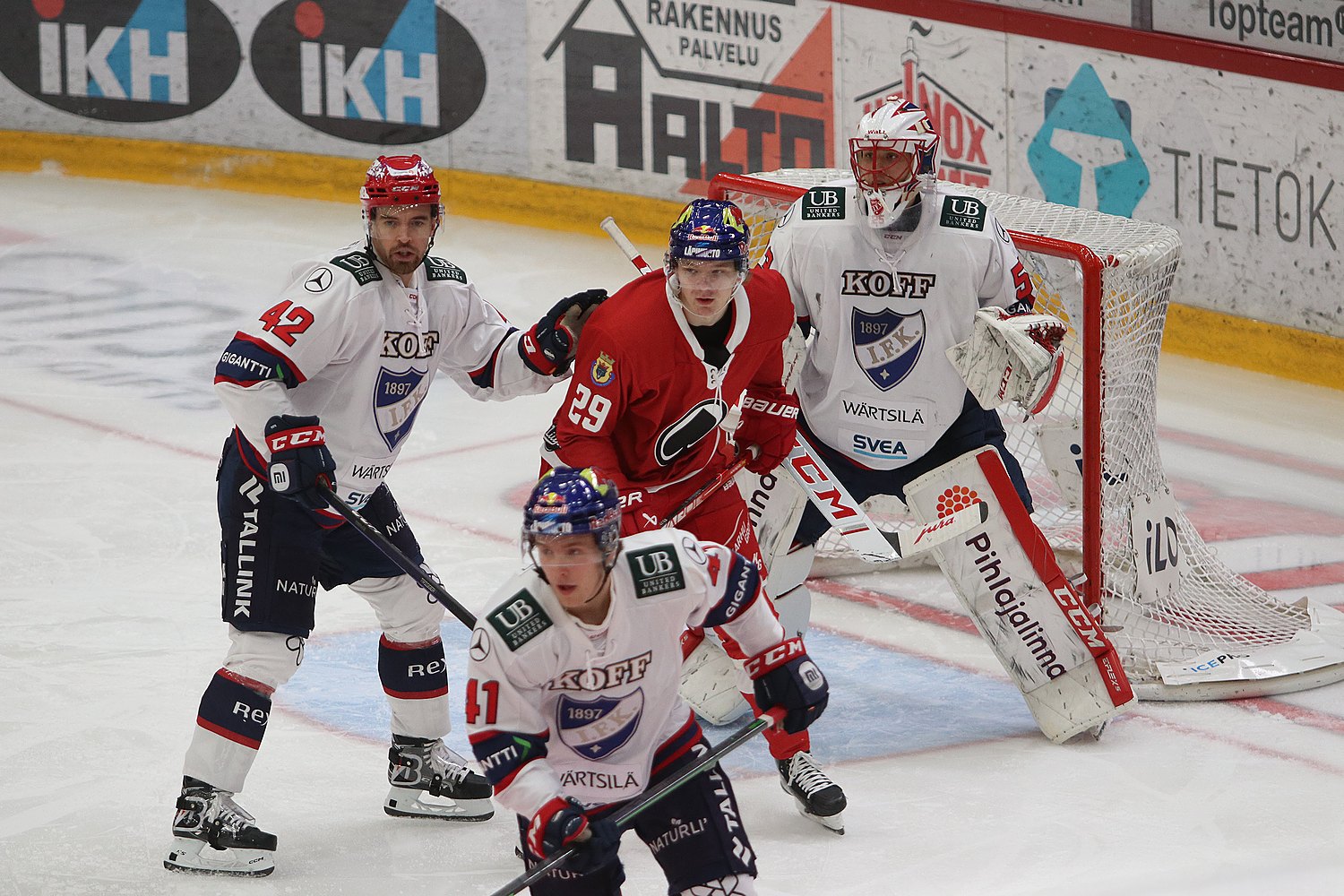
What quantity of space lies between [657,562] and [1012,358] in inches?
62.5

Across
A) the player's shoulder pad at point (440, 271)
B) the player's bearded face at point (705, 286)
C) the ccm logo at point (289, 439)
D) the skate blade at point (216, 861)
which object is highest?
the player's shoulder pad at point (440, 271)

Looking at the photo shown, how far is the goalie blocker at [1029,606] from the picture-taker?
4324 millimetres

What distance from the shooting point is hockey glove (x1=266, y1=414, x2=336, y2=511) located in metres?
3.56

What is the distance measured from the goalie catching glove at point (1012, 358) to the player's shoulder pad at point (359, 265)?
1.35 m

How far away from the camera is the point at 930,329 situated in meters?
4.37

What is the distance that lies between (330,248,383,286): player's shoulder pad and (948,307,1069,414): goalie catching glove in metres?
1.35

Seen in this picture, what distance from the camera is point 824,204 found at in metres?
4.43

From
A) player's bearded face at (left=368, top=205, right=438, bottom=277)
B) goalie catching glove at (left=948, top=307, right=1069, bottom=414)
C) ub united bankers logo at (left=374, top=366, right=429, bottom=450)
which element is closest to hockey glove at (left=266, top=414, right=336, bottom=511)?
ub united bankers logo at (left=374, top=366, right=429, bottom=450)

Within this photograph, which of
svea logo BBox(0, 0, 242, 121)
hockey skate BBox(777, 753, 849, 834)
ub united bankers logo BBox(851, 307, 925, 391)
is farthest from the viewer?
svea logo BBox(0, 0, 242, 121)

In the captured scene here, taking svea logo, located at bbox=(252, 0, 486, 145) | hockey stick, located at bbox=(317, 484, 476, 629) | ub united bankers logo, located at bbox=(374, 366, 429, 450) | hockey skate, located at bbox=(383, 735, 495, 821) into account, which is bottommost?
hockey skate, located at bbox=(383, 735, 495, 821)

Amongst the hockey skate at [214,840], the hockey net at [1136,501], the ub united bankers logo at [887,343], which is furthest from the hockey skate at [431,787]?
the hockey net at [1136,501]

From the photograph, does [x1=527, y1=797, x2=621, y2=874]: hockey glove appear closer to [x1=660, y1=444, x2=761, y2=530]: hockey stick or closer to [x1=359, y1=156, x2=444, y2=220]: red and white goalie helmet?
[x1=660, y1=444, x2=761, y2=530]: hockey stick

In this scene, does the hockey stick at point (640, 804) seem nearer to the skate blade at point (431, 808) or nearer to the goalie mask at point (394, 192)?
the skate blade at point (431, 808)

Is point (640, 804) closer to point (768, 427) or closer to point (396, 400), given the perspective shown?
point (396, 400)
